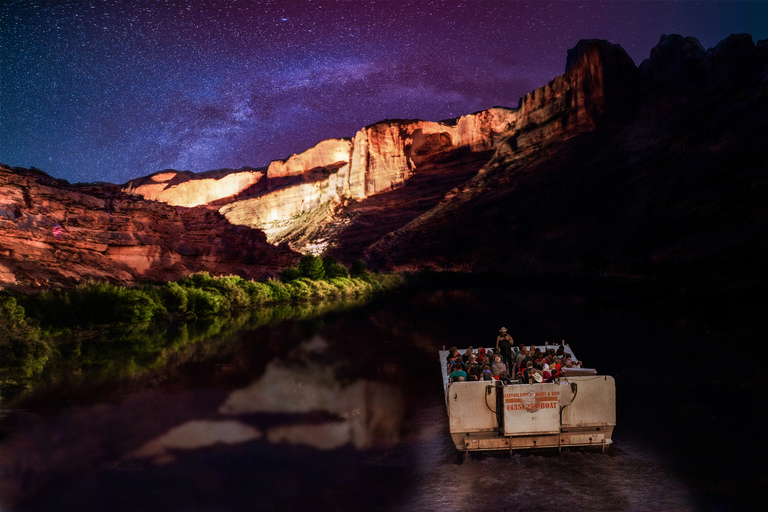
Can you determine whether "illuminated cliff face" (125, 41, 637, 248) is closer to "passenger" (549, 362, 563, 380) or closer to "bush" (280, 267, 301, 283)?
"bush" (280, 267, 301, 283)

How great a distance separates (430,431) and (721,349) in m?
12.1

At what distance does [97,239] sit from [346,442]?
3004 centimetres

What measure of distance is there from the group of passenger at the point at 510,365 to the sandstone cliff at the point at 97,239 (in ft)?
70.1

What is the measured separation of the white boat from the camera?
307 inches

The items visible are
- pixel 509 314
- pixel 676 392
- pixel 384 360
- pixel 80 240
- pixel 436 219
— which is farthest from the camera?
pixel 436 219

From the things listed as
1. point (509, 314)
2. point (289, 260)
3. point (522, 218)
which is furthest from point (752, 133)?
point (289, 260)

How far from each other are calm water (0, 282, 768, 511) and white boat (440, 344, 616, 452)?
0.32 metres

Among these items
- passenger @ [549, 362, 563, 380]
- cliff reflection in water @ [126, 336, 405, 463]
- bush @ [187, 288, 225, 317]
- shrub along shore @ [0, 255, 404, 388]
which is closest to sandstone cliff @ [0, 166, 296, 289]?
shrub along shore @ [0, 255, 404, 388]

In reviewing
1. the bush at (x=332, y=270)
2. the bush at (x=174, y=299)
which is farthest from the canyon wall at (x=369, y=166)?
the bush at (x=174, y=299)

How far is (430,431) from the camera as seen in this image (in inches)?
382

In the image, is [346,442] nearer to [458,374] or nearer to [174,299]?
[458,374]

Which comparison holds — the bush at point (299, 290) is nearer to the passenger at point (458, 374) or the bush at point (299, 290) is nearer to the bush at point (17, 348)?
the bush at point (17, 348)

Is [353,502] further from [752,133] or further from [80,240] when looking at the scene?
[752,133]

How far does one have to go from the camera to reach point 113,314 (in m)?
23.0
